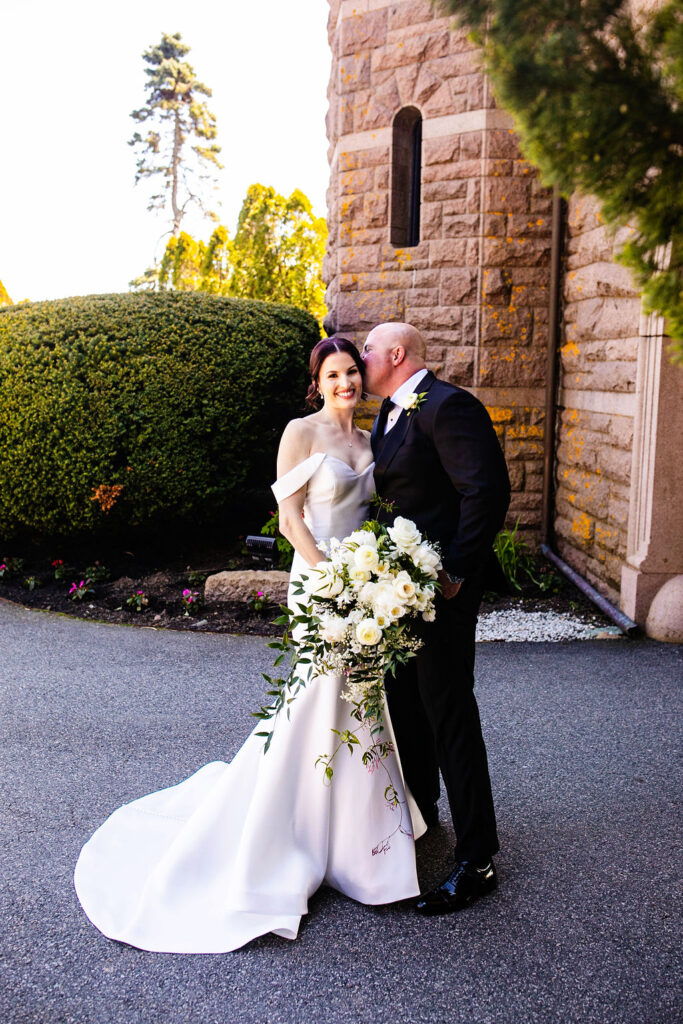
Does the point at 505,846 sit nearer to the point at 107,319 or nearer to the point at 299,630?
the point at 299,630

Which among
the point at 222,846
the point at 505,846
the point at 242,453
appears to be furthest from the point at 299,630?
the point at 242,453

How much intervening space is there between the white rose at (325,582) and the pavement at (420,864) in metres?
1.13

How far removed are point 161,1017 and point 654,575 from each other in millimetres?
4373

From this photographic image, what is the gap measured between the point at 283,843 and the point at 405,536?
46.9 inches

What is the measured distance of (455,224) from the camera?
757 centimetres

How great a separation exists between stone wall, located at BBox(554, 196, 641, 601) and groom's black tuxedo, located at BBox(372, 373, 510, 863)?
332cm

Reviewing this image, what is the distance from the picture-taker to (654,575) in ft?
19.4

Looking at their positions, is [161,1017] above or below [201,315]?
Result: below

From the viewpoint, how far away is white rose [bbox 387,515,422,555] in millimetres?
2879

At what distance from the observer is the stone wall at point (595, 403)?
622cm

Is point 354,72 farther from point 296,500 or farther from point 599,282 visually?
point 296,500

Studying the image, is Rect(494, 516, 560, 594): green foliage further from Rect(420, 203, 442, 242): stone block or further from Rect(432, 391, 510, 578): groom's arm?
Rect(432, 391, 510, 578): groom's arm

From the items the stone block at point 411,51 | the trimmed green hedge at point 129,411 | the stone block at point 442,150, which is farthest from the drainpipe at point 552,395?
the trimmed green hedge at point 129,411

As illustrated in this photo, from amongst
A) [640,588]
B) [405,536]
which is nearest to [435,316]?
[640,588]
